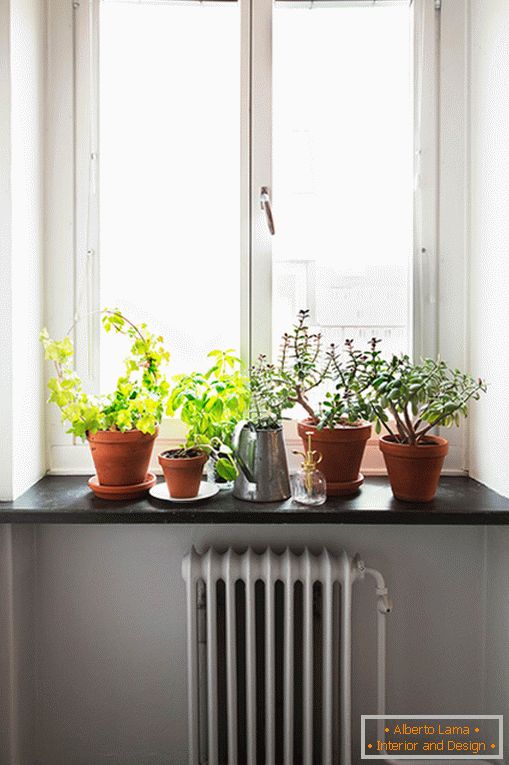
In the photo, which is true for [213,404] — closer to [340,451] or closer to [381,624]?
[340,451]

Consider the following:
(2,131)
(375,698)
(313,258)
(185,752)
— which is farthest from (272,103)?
(185,752)

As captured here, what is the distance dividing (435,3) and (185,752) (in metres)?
2.16

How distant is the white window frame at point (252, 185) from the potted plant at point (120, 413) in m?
0.19

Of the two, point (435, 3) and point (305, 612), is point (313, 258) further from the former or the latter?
point (305, 612)

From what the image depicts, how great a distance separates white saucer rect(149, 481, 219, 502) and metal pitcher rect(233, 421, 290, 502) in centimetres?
8

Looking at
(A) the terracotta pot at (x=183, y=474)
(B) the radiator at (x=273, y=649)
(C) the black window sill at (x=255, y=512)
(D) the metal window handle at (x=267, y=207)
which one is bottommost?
(B) the radiator at (x=273, y=649)

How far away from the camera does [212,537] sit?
1629 millimetres

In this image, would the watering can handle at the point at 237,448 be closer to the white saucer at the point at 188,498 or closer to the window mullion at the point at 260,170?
the white saucer at the point at 188,498

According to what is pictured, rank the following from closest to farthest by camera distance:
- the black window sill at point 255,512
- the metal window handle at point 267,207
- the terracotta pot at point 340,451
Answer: the black window sill at point 255,512 < the terracotta pot at point 340,451 < the metal window handle at point 267,207

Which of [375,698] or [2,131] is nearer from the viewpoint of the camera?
[2,131]

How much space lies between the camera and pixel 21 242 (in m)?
1.49

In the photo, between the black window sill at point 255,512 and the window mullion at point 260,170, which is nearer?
the black window sill at point 255,512

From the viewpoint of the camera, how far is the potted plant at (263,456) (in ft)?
4.80

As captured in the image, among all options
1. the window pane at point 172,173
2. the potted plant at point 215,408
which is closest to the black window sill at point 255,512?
Answer: the potted plant at point 215,408
